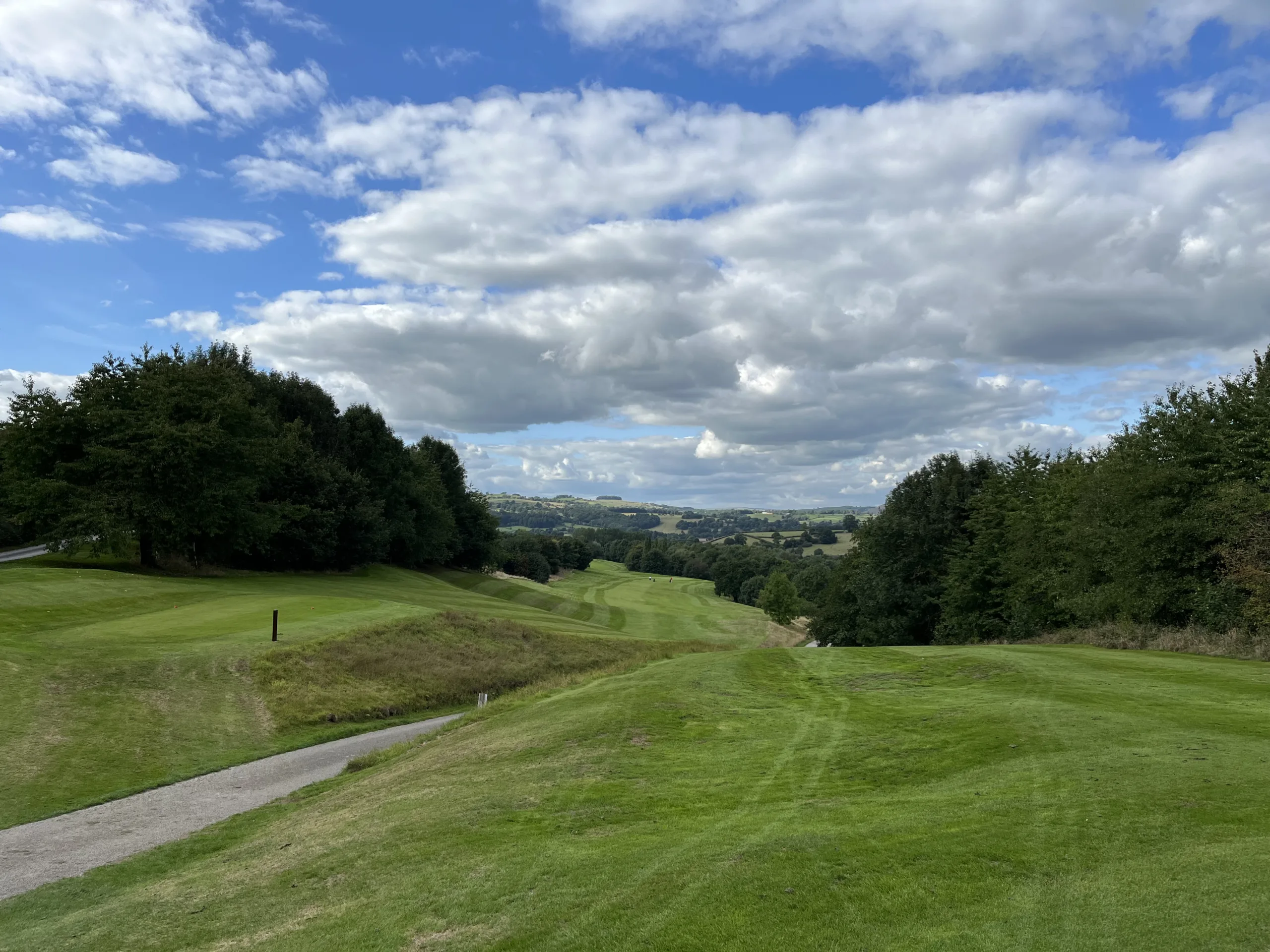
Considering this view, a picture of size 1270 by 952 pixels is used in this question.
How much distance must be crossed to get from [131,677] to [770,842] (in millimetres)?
24183

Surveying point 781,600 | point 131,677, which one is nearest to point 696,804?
point 131,677

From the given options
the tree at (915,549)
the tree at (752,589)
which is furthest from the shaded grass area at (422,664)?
the tree at (752,589)

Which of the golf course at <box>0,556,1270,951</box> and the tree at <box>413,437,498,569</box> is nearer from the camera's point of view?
the golf course at <box>0,556,1270,951</box>

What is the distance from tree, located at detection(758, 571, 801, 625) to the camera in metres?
88.3

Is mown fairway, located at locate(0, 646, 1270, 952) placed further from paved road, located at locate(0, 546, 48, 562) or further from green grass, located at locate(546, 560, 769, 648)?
paved road, located at locate(0, 546, 48, 562)

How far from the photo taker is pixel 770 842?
8.93 meters

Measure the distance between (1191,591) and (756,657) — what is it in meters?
19.2

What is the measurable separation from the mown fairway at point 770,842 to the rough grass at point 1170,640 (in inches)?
306

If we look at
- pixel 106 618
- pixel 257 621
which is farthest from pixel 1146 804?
pixel 106 618

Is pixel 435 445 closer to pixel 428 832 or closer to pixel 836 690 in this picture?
pixel 836 690

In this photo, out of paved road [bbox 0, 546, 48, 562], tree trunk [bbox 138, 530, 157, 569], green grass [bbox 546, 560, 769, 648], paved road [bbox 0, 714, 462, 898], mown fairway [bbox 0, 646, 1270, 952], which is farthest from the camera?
green grass [bbox 546, 560, 769, 648]

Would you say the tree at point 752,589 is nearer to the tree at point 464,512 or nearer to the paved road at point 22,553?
the tree at point 464,512

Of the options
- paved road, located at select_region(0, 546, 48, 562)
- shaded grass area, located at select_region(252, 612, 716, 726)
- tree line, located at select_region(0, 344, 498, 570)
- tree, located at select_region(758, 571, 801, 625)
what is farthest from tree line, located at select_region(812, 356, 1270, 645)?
paved road, located at select_region(0, 546, 48, 562)

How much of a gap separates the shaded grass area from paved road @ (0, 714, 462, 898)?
5111mm
